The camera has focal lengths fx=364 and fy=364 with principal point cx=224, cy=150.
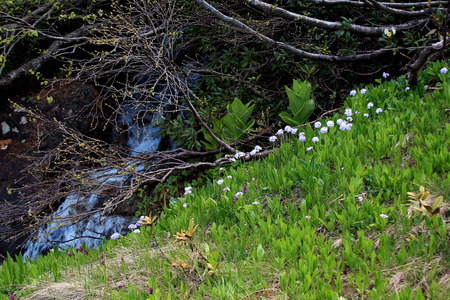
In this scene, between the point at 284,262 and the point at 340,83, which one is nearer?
the point at 284,262

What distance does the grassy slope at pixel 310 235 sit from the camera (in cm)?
221

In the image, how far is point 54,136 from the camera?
20.9ft

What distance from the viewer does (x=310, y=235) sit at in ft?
8.52

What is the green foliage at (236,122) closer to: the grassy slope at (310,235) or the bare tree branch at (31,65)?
the grassy slope at (310,235)

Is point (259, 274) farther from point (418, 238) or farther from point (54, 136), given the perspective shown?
point (54, 136)

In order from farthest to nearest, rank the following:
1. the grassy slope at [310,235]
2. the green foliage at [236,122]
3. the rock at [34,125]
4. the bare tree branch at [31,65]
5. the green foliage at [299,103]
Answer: the bare tree branch at [31,65] < the rock at [34,125] < the green foliage at [236,122] < the green foliage at [299,103] < the grassy slope at [310,235]

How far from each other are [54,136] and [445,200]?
19.6ft

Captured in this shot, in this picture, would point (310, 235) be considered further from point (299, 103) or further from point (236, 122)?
point (236, 122)

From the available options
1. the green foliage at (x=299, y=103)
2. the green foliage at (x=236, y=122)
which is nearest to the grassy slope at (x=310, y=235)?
the green foliage at (x=299, y=103)

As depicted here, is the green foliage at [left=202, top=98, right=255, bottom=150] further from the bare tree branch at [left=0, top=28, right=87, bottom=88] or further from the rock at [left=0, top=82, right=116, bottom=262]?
the bare tree branch at [left=0, top=28, right=87, bottom=88]

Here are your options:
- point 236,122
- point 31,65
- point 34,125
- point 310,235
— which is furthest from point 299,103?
point 31,65

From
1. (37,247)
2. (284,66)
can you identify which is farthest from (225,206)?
(37,247)

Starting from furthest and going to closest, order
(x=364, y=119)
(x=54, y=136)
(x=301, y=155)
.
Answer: (x=54, y=136)
(x=364, y=119)
(x=301, y=155)


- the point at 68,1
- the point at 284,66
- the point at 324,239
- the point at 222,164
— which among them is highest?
the point at 68,1
